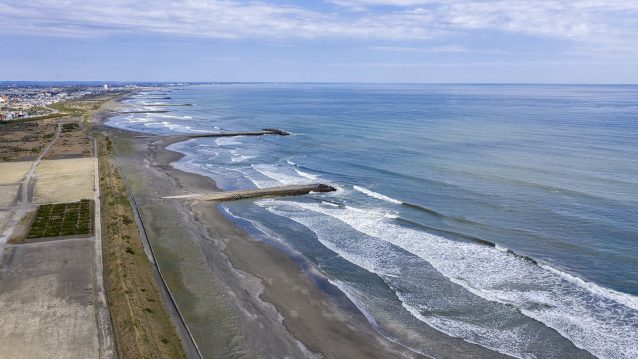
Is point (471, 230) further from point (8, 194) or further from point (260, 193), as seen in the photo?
point (8, 194)

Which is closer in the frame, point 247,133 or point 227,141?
point 227,141

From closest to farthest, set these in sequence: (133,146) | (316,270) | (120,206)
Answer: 1. (316,270)
2. (120,206)
3. (133,146)

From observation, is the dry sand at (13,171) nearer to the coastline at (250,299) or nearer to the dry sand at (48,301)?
the coastline at (250,299)

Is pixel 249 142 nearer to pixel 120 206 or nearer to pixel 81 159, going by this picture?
pixel 81 159

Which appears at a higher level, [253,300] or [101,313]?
[101,313]

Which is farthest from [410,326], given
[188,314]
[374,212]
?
[374,212]

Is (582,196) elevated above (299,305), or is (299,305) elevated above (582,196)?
(582,196)

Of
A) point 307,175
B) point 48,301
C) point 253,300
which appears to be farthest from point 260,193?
point 48,301
